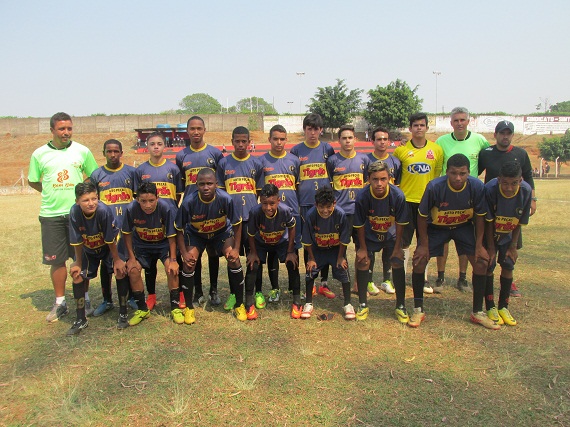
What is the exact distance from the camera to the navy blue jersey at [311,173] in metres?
5.91

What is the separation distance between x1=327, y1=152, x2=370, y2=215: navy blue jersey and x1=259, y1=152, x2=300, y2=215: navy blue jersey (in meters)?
0.59

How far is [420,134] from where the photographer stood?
576 cm

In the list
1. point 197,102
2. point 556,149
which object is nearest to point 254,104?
point 197,102

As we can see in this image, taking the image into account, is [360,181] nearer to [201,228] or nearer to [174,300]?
[201,228]

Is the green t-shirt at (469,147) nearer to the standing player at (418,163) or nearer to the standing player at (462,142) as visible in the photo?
the standing player at (462,142)

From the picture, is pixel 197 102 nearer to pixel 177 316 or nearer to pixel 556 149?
pixel 556 149

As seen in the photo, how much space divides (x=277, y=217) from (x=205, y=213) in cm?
91

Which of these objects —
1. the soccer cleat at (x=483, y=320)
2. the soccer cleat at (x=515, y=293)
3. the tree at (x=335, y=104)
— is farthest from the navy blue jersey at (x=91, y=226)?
the tree at (x=335, y=104)

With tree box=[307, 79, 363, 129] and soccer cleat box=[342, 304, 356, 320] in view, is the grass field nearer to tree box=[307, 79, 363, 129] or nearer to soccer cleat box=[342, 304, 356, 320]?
soccer cleat box=[342, 304, 356, 320]

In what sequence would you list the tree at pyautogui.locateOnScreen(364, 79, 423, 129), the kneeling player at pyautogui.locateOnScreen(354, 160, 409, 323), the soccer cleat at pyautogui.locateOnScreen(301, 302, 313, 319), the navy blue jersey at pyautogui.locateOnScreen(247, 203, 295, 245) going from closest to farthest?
the kneeling player at pyautogui.locateOnScreen(354, 160, 409, 323), the soccer cleat at pyautogui.locateOnScreen(301, 302, 313, 319), the navy blue jersey at pyautogui.locateOnScreen(247, 203, 295, 245), the tree at pyautogui.locateOnScreen(364, 79, 423, 129)

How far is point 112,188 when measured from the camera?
5520 millimetres

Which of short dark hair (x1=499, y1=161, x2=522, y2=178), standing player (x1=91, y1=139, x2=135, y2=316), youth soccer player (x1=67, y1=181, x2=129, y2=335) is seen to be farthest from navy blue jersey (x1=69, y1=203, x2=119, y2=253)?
short dark hair (x1=499, y1=161, x2=522, y2=178)

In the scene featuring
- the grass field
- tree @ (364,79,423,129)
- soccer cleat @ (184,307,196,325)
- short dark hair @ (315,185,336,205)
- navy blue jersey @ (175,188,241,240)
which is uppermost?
tree @ (364,79,423,129)

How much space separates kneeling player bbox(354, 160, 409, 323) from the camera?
502 cm
